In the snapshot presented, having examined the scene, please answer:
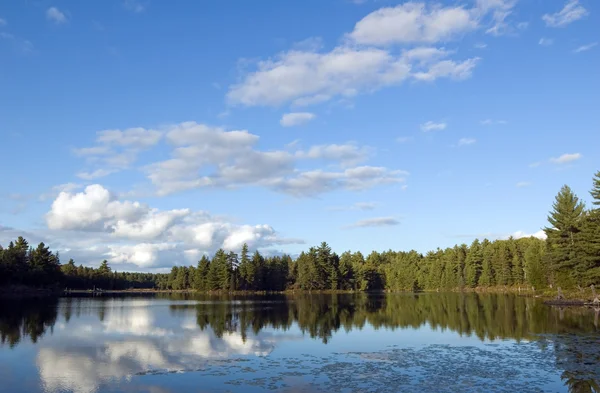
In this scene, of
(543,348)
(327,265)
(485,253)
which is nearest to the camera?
(543,348)

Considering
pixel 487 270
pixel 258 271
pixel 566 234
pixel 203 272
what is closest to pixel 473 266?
pixel 487 270

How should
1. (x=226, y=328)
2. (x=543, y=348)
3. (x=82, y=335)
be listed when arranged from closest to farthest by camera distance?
(x=543, y=348) → (x=82, y=335) → (x=226, y=328)

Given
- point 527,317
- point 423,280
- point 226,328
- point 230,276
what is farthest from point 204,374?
point 423,280

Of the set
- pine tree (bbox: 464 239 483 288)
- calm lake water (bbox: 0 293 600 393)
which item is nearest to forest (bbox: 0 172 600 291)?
pine tree (bbox: 464 239 483 288)

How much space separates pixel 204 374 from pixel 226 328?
19.1m

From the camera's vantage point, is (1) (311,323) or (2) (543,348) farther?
(1) (311,323)

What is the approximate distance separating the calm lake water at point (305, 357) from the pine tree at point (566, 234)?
20.1 m

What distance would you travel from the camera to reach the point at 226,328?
132ft

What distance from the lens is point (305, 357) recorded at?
2588 centimetres

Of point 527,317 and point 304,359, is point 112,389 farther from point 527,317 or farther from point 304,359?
point 527,317

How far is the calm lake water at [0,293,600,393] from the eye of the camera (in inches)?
757

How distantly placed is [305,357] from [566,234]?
175ft

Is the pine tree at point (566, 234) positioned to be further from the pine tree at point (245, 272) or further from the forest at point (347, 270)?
the pine tree at point (245, 272)

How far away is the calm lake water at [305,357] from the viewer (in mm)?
19234
